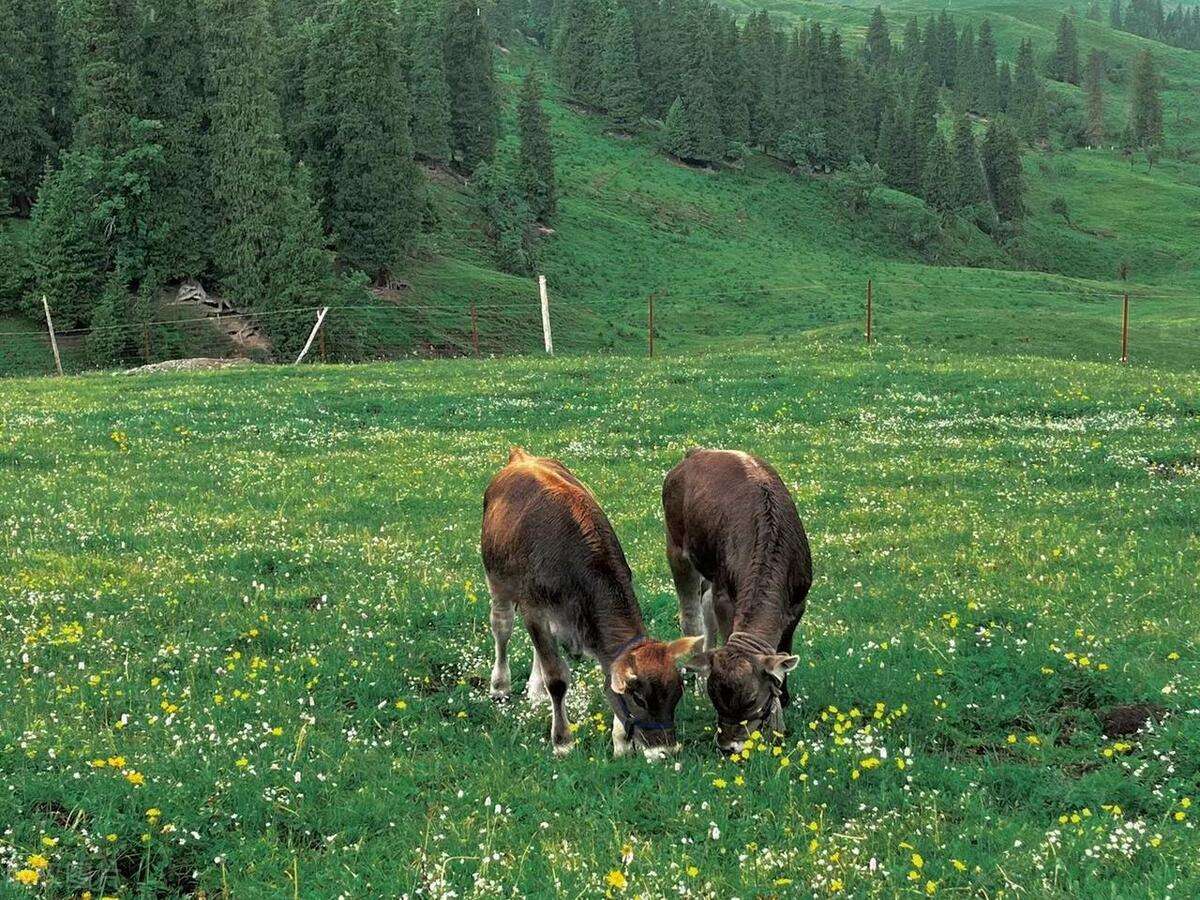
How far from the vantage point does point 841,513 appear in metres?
16.5

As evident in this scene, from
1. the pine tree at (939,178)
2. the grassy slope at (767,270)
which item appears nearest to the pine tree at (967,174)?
the pine tree at (939,178)

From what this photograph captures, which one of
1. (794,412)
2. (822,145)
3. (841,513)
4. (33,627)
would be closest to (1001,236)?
(822,145)

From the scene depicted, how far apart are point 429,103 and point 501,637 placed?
9051cm

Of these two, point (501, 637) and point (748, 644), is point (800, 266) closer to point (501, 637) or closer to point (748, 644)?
point (501, 637)

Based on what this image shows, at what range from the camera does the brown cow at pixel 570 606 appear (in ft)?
25.0

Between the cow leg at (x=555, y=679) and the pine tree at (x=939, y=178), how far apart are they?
13034cm

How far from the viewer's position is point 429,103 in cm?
9262

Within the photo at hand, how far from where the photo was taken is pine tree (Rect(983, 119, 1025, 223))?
135500 mm

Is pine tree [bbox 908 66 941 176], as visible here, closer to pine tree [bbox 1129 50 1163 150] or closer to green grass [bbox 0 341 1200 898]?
pine tree [bbox 1129 50 1163 150]

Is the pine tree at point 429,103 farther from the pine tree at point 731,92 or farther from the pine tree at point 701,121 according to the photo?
the pine tree at point 731,92

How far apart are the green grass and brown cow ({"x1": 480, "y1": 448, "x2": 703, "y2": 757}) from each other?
Answer: 1.18 feet

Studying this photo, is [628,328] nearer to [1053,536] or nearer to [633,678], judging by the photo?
[1053,536]

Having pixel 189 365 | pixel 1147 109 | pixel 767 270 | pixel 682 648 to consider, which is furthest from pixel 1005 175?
pixel 682 648

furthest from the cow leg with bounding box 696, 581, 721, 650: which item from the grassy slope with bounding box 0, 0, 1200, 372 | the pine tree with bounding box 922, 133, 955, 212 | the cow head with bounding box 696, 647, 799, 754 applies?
the pine tree with bounding box 922, 133, 955, 212
